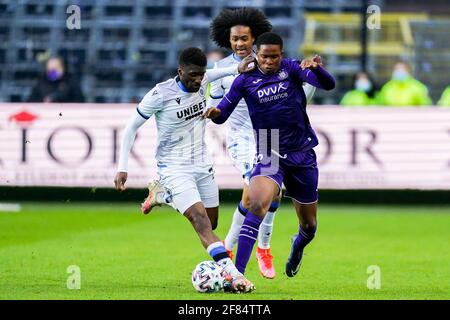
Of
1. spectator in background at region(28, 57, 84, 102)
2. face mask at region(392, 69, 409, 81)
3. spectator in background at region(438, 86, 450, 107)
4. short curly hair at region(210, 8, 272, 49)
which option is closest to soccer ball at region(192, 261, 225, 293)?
short curly hair at region(210, 8, 272, 49)

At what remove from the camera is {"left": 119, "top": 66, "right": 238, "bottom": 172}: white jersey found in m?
9.88

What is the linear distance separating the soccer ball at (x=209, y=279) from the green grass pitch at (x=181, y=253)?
88 mm

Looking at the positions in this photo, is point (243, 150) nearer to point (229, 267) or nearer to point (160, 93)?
point (160, 93)

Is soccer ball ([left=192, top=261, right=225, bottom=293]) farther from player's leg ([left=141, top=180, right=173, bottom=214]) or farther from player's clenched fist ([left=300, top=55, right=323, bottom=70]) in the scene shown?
player's clenched fist ([left=300, top=55, right=323, bottom=70])

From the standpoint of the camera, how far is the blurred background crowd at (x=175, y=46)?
63.8 feet

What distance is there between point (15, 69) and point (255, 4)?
13.3ft

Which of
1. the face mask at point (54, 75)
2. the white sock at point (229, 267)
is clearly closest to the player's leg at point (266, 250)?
the white sock at point (229, 267)

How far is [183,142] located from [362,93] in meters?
9.57

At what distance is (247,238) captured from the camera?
956 centimetres

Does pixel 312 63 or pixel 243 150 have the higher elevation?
pixel 312 63

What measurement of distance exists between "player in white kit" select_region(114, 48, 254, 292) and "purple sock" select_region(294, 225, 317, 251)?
3.01 feet

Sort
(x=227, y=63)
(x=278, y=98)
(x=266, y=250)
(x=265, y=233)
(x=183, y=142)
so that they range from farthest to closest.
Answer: (x=265, y=233)
(x=266, y=250)
(x=227, y=63)
(x=183, y=142)
(x=278, y=98)

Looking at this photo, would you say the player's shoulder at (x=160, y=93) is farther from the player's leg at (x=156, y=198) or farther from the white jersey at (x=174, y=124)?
the player's leg at (x=156, y=198)

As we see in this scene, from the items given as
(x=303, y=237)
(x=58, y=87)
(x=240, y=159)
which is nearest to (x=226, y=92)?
(x=240, y=159)
